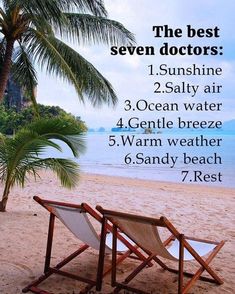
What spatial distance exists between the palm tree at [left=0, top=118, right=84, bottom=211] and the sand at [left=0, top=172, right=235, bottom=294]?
578 mm

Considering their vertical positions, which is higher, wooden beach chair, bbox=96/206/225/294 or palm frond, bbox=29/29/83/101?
palm frond, bbox=29/29/83/101

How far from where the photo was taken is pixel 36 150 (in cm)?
521

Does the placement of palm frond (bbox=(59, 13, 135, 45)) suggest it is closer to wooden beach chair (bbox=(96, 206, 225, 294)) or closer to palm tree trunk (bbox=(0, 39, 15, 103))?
palm tree trunk (bbox=(0, 39, 15, 103))

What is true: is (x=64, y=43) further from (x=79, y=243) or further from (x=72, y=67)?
(x=79, y=243)

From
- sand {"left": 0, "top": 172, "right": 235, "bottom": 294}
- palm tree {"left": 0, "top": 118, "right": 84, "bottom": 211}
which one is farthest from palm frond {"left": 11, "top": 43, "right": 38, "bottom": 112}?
palm tree {"left": 0, "top": 118, "right": 84, "bottom": 211}

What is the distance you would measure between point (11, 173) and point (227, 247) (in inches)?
117

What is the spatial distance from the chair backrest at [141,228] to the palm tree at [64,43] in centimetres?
471

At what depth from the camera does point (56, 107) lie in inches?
1745

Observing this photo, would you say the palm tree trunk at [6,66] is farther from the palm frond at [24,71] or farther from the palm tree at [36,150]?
the palm tree at [36,150]

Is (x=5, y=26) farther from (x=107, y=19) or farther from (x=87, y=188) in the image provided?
(x=87, y=188)

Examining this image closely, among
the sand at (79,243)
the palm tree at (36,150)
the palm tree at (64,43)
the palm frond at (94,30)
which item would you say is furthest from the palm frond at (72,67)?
the sand at (79,243)

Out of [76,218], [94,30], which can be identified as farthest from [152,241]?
[94,30]

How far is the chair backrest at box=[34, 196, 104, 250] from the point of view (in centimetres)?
262

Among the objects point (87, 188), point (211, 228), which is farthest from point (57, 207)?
point (87, 188)
